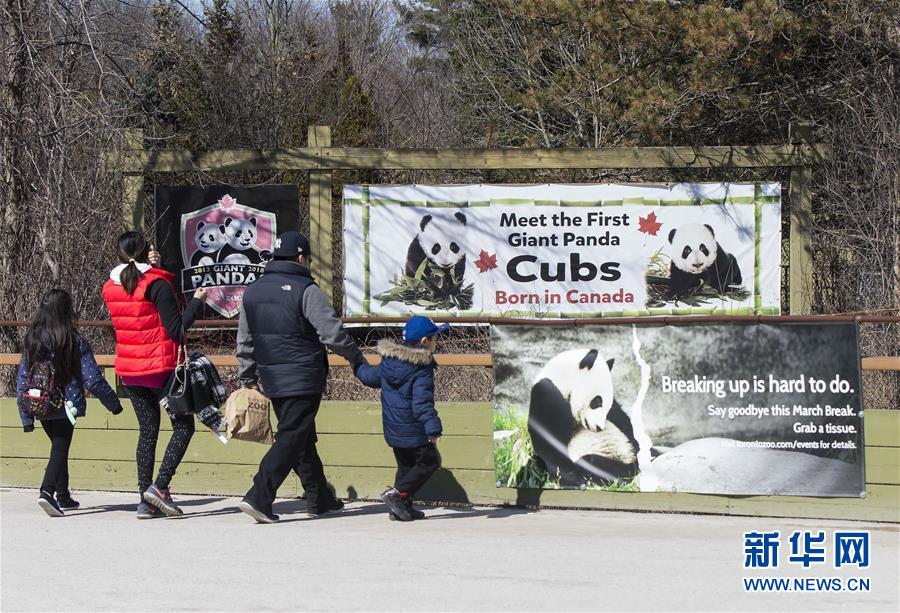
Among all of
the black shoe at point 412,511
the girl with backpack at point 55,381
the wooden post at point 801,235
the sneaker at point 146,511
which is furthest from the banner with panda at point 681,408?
the wooden post at point 801,235

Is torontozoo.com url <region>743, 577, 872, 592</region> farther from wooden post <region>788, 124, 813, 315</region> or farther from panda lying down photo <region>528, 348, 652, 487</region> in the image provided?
wooden post <region>788, 124, 813, 315</region>

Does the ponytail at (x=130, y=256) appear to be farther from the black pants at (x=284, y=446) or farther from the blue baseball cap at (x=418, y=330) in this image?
the blue baseball cap at (x=418, y=330)

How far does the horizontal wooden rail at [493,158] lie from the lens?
11.5m

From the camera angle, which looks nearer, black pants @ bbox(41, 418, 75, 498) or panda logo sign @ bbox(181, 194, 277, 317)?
black pants @ bbox(41, 418, 75, 498)

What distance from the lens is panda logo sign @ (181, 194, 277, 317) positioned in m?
12.0

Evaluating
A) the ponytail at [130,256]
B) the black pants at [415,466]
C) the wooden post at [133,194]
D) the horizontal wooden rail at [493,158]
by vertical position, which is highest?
the horizontal wooden rail at [493,158]

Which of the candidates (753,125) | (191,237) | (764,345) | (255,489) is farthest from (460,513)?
(753,125)

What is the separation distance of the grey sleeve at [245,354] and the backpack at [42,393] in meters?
1.40

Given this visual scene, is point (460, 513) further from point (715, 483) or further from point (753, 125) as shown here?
point (753, 125)

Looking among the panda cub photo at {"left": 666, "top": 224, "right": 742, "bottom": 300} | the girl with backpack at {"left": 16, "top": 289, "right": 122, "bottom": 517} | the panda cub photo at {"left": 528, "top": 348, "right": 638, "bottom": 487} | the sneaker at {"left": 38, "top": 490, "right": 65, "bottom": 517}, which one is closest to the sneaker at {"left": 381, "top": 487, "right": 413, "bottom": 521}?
the panda cub photo at {"left": 528, "top": 348, "right": 638, "bottom": 487}

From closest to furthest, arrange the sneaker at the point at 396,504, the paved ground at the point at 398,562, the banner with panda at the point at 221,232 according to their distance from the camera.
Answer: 1. the paved ground at the point at 398,562
2. the sneaker at the point at 396,504
3. the banner with panda at the point at 221,232

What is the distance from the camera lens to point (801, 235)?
11.5m

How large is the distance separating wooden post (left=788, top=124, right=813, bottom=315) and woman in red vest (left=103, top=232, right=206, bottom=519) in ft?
20.2

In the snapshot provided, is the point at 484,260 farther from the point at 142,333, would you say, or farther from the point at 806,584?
the point at 806,584
